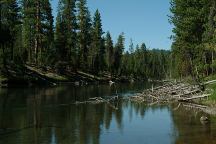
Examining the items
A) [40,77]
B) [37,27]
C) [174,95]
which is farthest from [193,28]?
[37,27]

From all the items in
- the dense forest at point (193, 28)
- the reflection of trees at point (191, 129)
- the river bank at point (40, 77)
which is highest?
the dense forest at point (193, 28)

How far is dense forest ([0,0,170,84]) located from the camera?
253 feet

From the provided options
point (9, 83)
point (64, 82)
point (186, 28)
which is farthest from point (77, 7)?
point (186, 28)

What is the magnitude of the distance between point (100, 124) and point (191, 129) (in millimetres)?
6062

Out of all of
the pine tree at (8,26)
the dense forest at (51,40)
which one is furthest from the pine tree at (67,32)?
the pine tree at (8,26)

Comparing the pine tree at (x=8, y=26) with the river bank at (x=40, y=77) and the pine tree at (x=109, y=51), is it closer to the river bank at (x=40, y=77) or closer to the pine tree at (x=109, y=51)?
the river bank at (x=40, y=77)

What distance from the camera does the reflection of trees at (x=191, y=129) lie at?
2305 centimetres

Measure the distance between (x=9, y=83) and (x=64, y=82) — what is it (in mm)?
17659

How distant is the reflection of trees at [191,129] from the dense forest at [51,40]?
4012 centimetres

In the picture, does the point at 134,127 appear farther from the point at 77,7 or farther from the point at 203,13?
the point at 77,7

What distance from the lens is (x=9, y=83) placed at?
6631 centimetres

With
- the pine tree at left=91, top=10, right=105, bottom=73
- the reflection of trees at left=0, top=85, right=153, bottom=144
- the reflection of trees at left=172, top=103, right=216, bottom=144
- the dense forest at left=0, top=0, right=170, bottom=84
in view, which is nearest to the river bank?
the dense forest at left=0, top=0, right=170, bottom=84

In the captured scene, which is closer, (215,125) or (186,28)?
(215,125)

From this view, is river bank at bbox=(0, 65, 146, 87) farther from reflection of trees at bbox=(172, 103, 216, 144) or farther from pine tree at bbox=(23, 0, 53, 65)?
reflection of trees at bbox=(172, 103, 216, 144)
